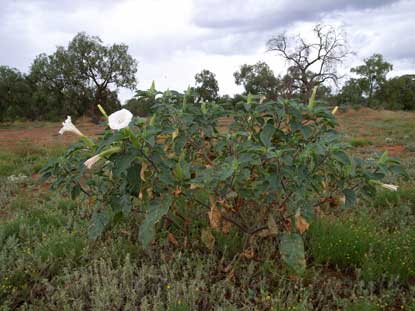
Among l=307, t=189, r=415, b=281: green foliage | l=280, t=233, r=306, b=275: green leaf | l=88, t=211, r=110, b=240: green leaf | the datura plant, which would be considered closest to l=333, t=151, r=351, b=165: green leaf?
the datura plant

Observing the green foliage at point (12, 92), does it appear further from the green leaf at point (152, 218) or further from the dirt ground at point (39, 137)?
the green leaf at point (152, 218)

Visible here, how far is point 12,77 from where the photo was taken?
25312 millimetres

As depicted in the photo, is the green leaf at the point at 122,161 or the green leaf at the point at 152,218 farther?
the green leaf at the point at 152,218

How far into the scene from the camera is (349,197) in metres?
2.02

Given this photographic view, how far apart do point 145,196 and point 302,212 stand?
968mm

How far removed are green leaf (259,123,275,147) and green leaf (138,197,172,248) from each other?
A: 0.65 meters

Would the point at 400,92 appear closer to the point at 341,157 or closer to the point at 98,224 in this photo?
the point at 341,157

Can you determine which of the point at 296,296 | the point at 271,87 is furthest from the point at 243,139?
the point at 271,87

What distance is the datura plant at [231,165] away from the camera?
1.78 metres

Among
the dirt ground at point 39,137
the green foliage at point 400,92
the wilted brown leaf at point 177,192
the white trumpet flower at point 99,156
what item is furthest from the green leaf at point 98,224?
the green foliage at point 400,92

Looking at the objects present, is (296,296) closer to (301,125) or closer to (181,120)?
(301,125)

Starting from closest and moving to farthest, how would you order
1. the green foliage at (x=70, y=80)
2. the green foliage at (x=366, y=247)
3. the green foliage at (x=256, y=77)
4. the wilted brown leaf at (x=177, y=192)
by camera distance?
the wilted brown leaf at (x=177, y=192) < the green foliage at (x=366, y=247) < the green foliage at (x=70, y=80) < the green foliage at (x=256, y=77)

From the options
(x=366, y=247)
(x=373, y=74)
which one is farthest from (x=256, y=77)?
(x=366, y=247)

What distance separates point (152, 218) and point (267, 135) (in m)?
0.83
